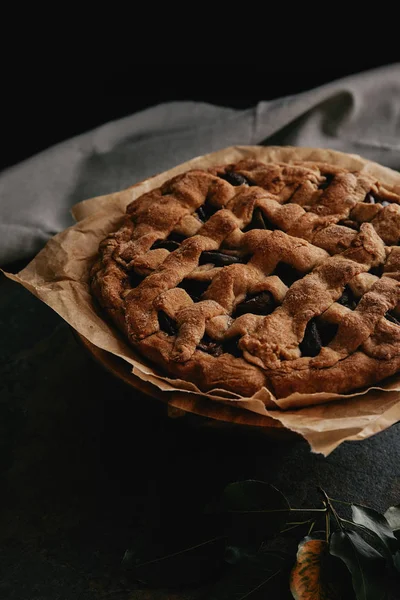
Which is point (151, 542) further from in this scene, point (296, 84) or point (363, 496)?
point (296, 84)

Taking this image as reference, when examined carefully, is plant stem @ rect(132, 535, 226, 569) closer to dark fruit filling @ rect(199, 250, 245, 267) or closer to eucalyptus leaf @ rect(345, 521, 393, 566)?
eucalyptus leaf @ rect(345, 521, 393, 566)

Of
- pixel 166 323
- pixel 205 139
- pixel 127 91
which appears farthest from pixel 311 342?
pixel 127 91

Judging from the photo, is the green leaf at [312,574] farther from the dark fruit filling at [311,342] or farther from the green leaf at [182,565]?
the dark fruit filling at [311,342]

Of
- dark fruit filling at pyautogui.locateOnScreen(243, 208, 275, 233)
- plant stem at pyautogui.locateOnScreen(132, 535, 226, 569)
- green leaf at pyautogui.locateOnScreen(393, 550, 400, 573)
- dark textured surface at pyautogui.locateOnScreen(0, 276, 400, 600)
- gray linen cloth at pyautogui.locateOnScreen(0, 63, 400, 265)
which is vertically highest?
dark fruit filling at pyautogui.locateOnScreen(243, 208, 275, 233)

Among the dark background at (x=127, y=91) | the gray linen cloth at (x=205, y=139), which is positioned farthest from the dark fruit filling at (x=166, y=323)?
the dark background at (x=127, y=91)

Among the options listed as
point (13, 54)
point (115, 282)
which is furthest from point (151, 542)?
point (13, 54)

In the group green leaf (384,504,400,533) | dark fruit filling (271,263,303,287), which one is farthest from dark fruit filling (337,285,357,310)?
green leaf (384,504,400,533)
